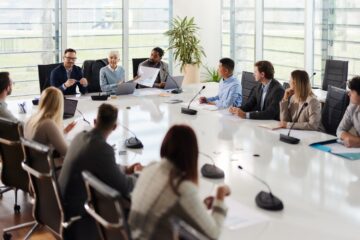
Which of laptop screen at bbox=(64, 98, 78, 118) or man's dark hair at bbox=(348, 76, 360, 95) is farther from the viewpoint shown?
laptop screen at bbox=(64, 98, 78, 118)

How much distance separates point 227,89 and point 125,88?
1.36 m

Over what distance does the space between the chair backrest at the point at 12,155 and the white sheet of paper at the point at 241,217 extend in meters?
1.70

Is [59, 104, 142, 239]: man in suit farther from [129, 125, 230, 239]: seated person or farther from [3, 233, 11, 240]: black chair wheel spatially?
[3, 233, 11, 240]: black chair wheel

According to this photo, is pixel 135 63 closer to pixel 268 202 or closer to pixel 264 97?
pixel 264 97

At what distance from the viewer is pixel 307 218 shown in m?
2.73

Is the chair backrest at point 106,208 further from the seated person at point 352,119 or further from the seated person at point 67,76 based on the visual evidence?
the seated person at point 67,76

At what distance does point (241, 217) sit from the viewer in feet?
8.87

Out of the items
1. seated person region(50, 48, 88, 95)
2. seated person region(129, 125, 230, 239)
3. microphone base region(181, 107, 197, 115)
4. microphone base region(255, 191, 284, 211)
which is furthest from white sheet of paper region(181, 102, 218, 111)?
seated person region(129, 125, 230, 239)

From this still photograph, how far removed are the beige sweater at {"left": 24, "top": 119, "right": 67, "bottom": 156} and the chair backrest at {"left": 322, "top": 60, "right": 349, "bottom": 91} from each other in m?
4.51

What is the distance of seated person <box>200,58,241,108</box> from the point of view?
598 cm

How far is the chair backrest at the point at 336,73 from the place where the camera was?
7.13 meters

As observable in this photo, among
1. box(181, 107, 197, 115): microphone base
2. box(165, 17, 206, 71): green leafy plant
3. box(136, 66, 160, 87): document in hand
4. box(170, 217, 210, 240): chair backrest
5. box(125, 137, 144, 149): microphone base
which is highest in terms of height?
box(165, 17, 206, 71): green leafy plant

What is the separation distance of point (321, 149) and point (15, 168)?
7.50 feet

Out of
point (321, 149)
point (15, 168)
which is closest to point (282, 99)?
point (321, 149)
